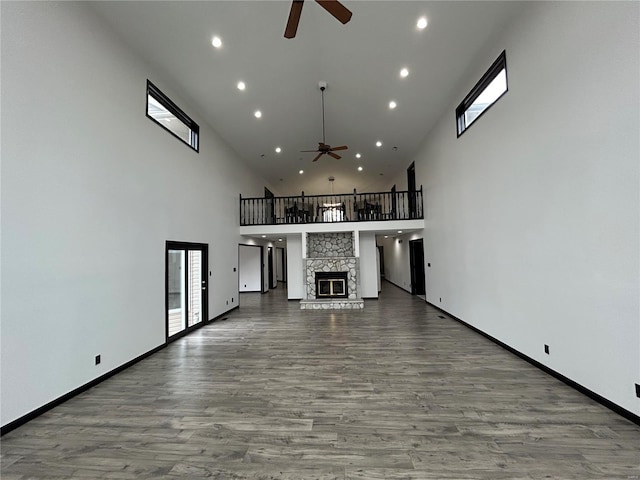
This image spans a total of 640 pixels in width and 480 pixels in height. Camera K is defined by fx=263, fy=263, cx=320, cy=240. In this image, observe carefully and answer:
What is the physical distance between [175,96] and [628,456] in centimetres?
748

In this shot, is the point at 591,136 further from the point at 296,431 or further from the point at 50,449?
the point at 50,449

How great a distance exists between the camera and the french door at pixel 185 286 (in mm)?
4938

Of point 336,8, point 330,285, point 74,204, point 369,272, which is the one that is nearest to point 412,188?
point 369,272

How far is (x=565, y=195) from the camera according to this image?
2891 millimetres

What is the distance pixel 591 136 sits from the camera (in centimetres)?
256

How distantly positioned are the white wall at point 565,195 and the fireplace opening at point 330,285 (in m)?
4.24

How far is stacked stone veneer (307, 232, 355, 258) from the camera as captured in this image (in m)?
9.11

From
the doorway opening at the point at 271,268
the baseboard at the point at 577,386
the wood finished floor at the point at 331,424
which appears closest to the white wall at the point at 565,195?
the baseboard at the point at 577,386

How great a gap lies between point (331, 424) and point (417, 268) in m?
8.36

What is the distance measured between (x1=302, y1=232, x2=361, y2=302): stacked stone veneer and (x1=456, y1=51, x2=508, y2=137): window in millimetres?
4512

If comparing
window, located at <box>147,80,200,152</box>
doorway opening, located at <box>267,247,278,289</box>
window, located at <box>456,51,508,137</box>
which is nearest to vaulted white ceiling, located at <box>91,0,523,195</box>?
window, located at <box>147,80,200,152</box>

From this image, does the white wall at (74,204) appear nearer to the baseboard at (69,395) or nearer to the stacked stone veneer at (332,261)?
the baseboard at (69,395)

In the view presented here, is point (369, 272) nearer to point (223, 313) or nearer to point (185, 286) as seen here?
point (223, 313)

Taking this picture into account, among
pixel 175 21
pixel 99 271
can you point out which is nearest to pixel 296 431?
pixel 99 271
